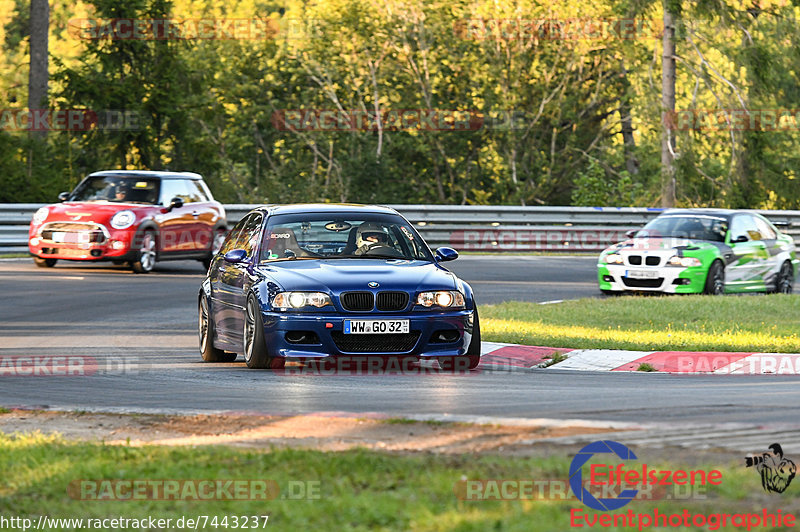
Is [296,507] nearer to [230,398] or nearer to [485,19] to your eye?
[230,398]

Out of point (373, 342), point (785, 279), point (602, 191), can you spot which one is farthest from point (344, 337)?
point (602, 191)

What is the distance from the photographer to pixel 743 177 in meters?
38.2

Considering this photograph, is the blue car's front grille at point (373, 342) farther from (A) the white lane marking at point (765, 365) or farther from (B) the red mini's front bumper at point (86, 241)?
(B) the red mini's front bumper at point (86, 241)

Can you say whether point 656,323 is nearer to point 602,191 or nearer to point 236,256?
point 236,256

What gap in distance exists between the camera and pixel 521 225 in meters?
31.6

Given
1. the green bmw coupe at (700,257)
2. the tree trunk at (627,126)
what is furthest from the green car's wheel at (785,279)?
the tree trunk at (627,126)

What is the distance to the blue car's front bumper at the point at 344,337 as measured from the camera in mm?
11219

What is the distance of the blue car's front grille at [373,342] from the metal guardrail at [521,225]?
61.8 feet

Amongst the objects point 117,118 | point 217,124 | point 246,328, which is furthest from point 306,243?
point 217,124

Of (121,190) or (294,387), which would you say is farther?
(121,190)

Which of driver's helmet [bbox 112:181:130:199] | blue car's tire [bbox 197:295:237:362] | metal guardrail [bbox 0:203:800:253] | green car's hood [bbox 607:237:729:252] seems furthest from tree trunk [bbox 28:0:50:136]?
blue car's tire [bbox 197:295:237:362]

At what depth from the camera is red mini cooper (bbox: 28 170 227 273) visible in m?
22.8

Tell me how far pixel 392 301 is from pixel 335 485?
4.93 m

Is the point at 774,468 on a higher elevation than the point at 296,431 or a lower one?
higher
